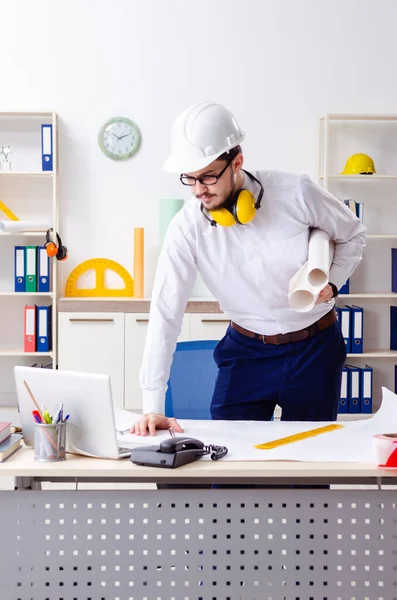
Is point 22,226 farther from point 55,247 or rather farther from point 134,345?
point 134,345

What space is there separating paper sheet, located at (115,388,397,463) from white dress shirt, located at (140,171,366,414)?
0.36 metres

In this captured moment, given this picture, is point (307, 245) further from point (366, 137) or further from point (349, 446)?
point (366, 137)

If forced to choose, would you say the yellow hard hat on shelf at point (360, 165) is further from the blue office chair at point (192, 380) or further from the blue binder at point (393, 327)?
the blue office chair at point (192, 380)

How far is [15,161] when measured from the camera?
17.5 ft

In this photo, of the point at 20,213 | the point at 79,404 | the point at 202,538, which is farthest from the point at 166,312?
the point at 20,213

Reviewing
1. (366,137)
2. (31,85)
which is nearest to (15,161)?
(31,85)

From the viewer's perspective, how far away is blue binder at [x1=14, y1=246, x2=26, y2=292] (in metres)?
5.12

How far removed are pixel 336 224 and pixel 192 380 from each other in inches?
28.1

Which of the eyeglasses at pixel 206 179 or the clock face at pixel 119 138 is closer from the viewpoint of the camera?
the eyeglasses at pixel 206 179

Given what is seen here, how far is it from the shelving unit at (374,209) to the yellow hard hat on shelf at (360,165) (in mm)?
118

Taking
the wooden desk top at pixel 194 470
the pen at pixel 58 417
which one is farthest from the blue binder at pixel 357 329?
the pen at pixel 58 417

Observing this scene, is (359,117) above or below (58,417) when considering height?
above

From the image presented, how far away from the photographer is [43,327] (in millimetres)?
5148

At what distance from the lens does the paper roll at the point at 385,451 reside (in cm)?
186
